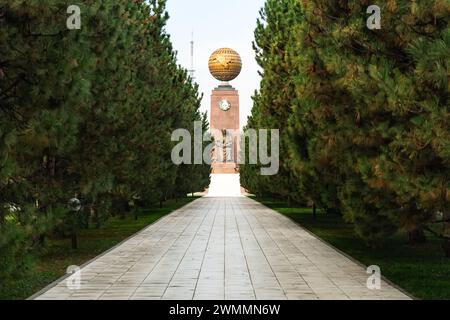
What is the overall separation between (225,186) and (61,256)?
57895mm

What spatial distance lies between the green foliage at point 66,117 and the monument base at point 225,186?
44.3 metres

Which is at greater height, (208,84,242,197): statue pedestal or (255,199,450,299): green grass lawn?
(208,84,242,197): statue pedestal

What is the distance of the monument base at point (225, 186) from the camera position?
70.6 m

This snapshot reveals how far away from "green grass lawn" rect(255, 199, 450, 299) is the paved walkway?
496mm

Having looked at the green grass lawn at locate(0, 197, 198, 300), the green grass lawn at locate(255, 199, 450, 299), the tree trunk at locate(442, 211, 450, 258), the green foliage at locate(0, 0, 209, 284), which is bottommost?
the green grass lawn at locate(255, 199, 450, 299)

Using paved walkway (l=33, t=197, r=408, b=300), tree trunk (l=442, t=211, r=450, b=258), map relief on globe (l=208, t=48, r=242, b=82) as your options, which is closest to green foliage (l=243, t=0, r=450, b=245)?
tree trunk (l=442, t=211, r=450, b=258)

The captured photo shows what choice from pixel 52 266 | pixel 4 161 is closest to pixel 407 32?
pixel 4 161

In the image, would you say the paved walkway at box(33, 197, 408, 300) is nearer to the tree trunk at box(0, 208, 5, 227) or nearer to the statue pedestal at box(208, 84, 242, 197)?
the tree trunk at box(0, 208, 5, 227)

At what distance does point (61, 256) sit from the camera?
15664mm

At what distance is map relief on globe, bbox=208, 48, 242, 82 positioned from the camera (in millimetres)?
88812

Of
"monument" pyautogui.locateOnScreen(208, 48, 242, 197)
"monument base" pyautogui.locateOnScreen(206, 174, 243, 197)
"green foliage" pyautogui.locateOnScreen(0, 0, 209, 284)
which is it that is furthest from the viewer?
"monument" pyautogui.locateOnScreen(208, 48, 242, 197)

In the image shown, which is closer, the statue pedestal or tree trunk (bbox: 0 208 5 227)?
tree trunk (bbox: 0 208 5 227)

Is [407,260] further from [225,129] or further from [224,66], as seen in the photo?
[224,66]

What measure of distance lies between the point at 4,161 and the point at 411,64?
636 centimetres
